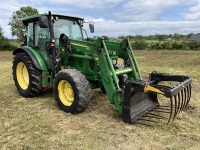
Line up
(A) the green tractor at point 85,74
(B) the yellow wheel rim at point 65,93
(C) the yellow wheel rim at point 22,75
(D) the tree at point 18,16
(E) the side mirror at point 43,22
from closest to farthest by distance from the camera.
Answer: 1. (A) the green tractor at point 85,74
2. (B) the yellow wheel rim at point 65,93
3. (E) the side mirror at point 43,22
4. (C) the yellow wheel rim at point 22,75
5. (D) the tree at point 18,16

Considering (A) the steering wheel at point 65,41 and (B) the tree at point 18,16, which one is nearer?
(A) the steering wheel at point 65,41

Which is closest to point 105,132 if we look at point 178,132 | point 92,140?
point 92,140

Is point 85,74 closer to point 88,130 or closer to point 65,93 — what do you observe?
point 65,93

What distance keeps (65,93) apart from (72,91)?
276 mm

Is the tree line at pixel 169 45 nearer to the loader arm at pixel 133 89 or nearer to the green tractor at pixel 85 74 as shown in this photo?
the green tractor at pixel 85 74

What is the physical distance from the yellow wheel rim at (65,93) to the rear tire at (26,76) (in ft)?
3.48

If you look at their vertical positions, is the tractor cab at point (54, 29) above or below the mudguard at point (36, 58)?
above

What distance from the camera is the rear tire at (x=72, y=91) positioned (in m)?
5.21

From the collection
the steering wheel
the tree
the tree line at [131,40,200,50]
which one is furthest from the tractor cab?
the tree

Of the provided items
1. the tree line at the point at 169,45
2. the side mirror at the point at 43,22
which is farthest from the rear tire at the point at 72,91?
the tree line at the point at 169,45

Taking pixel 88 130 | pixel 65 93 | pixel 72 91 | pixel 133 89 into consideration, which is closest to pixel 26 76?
→ pixel 65 93

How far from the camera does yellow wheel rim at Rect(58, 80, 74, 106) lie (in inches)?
220

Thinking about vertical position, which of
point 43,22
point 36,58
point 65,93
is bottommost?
point 65,93

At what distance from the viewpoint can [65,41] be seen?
6203mm
